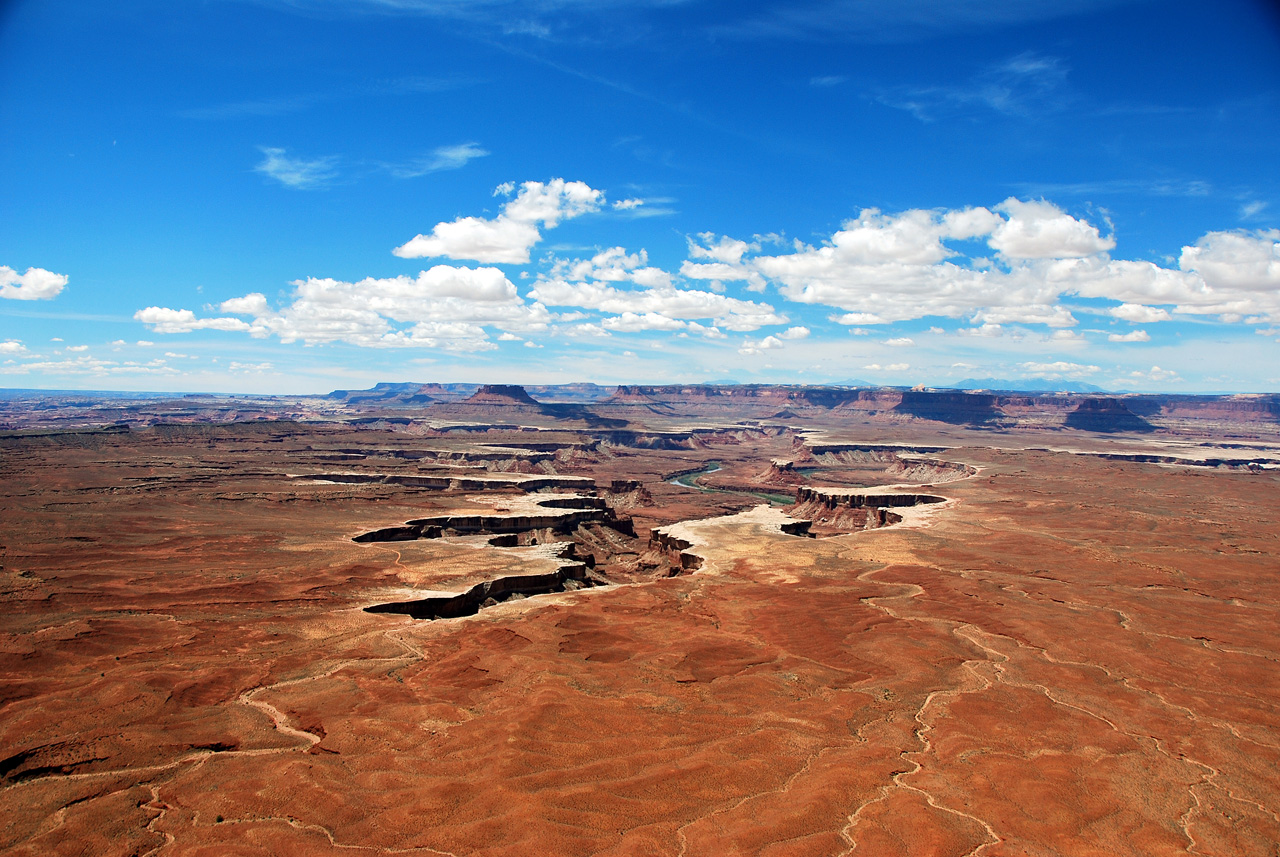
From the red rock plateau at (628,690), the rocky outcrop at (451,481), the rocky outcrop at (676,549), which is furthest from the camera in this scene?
the rocky outcrop at (451,481)

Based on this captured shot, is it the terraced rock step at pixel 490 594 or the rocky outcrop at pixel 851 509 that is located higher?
the terraced rock step at pixel 490 594

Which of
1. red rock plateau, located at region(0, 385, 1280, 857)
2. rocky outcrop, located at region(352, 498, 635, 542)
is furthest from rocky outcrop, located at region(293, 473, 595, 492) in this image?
red rock plateau, located at region(0, 385, 1280, 857)

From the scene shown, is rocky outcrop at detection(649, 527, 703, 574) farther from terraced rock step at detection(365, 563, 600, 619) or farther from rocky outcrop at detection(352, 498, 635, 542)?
rocky outcrop at detection(352, 498, 635, 542)

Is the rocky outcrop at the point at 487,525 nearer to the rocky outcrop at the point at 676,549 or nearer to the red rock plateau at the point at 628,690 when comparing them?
the red rock plateau at the point at 628,690

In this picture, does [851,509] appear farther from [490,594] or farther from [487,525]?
[490,594]

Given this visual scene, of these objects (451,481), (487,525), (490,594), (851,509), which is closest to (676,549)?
(487,525)

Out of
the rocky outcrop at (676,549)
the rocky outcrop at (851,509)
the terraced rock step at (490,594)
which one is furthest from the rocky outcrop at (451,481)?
the terraced rock step at (490,594)

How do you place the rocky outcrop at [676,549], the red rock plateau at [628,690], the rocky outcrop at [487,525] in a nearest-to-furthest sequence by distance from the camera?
the red rock plateau at [628,690] → the rocky outcrop at [676,549] → the rocky outcrop at [487,525]

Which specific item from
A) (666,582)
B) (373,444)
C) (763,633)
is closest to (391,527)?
(666,582)

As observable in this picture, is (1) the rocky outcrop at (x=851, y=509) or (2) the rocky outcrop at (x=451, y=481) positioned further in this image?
(2) the rocky outcrop at (x=451, y=481)
